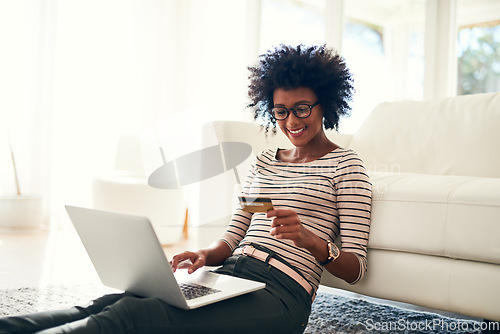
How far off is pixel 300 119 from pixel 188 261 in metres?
0.49

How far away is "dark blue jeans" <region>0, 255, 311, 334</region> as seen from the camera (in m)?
0.95

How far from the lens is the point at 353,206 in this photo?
1.36 metres

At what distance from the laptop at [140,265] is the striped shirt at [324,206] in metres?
0.18

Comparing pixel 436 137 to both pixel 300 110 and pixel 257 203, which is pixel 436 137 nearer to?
pixel 300 110

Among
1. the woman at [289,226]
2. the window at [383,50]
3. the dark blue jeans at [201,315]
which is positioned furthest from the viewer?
the window at [383,50]

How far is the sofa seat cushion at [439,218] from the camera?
1328mm

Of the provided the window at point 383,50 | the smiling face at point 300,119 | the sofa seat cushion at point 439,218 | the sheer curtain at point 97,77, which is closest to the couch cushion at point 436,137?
the sofa seat cushion at point 439,218

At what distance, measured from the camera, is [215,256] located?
1.42m

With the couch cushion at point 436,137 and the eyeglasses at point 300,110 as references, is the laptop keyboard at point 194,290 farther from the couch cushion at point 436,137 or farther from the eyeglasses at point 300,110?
the couch cushion at point 436,137

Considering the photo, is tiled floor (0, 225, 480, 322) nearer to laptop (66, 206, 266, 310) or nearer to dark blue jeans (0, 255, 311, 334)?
dark blue jeans (0, 255, 311, 334)

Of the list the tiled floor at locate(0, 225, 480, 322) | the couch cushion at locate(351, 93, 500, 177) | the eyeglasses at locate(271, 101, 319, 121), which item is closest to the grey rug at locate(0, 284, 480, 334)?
the tiled floor at locate(0, 225, 480, 322)

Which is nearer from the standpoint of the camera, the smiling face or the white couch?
the white couch

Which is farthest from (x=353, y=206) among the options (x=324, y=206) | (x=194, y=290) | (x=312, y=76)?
(x=194, y=290)

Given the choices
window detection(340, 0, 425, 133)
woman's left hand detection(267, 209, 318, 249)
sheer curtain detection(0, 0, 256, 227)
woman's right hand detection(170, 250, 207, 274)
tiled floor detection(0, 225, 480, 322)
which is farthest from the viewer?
sheer curtain detection(0, 0, 256, 227)
